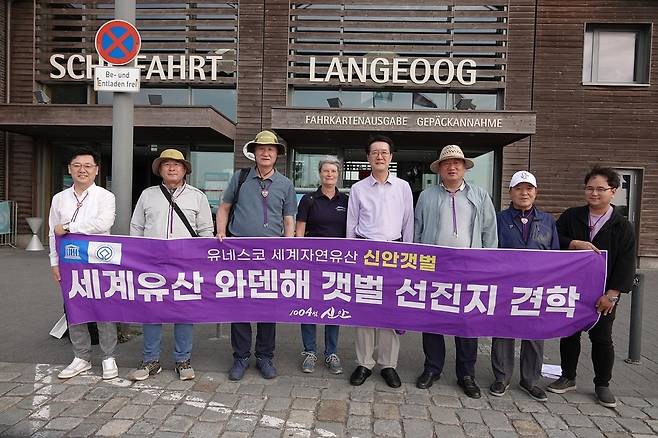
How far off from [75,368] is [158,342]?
719mm

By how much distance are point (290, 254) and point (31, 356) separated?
2804mm

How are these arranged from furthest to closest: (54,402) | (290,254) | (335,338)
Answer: (335,338)
(290,254)
(54,402)

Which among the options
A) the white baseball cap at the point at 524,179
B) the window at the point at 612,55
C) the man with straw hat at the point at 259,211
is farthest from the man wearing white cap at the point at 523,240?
the window at the point at 612,55

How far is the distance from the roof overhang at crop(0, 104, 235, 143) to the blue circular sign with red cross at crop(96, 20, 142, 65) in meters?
5.12

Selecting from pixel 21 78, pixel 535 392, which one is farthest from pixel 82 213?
pixel 21 78

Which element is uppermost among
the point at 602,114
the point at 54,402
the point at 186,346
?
the point at 602,114

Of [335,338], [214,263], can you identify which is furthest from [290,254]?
[335,338]

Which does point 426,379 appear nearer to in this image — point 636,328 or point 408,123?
point 636,328

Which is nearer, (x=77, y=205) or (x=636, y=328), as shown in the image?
(x=77, y=205)

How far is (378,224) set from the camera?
→ 3873 mm

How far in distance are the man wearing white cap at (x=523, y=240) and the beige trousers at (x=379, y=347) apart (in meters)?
0.86

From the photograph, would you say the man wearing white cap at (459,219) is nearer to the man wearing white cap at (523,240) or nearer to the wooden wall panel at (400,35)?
the man wearing white cap at (523,240)

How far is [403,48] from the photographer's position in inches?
448

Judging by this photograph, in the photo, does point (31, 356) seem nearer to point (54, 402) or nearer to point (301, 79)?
Result: point (54, 402)
